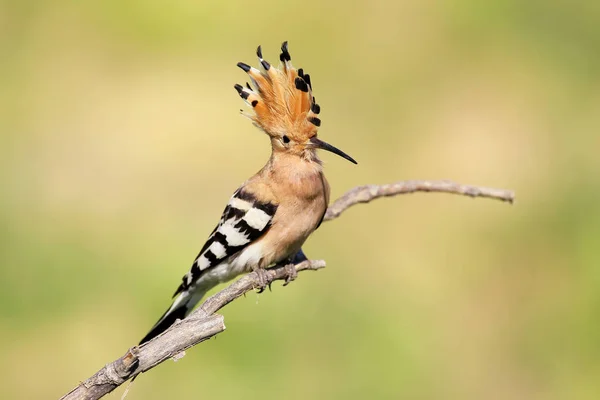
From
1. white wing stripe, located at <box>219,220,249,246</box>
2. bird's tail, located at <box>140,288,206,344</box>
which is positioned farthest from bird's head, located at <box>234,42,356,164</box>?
bird's tail, located at <box>140,288,206,344</box>

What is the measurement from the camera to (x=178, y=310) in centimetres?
262

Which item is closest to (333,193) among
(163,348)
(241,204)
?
(241,204)

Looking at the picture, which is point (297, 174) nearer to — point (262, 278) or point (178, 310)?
point (262, 278)

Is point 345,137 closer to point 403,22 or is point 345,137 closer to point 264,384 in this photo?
point 403,22

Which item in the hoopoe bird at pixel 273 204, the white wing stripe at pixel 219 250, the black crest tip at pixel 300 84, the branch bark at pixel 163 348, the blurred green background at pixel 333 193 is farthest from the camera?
the blurred green background at pixel 333 193

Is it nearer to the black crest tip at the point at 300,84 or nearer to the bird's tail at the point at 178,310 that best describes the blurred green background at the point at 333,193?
the bird's tail at the point at 178,310

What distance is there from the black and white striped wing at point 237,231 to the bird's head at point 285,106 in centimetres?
18

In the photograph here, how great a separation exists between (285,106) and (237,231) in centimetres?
40

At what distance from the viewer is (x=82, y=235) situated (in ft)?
13.8

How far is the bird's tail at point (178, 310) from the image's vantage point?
2555 millimetres

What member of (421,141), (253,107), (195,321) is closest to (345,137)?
(421,141)

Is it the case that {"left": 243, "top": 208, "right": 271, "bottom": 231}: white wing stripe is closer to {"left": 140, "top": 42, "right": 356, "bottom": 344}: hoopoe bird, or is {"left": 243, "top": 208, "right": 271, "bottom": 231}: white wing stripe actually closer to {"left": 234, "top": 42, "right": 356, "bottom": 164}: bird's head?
{"left": 140, "top": 42, "right": 356, "bottom": 344}: hoopoe bird

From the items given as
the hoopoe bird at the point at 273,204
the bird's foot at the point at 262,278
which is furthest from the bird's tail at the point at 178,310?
the bird's foot at the point at 262,278

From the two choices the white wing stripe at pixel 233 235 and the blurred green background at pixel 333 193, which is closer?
the white wing stripe at pixel 233 235
